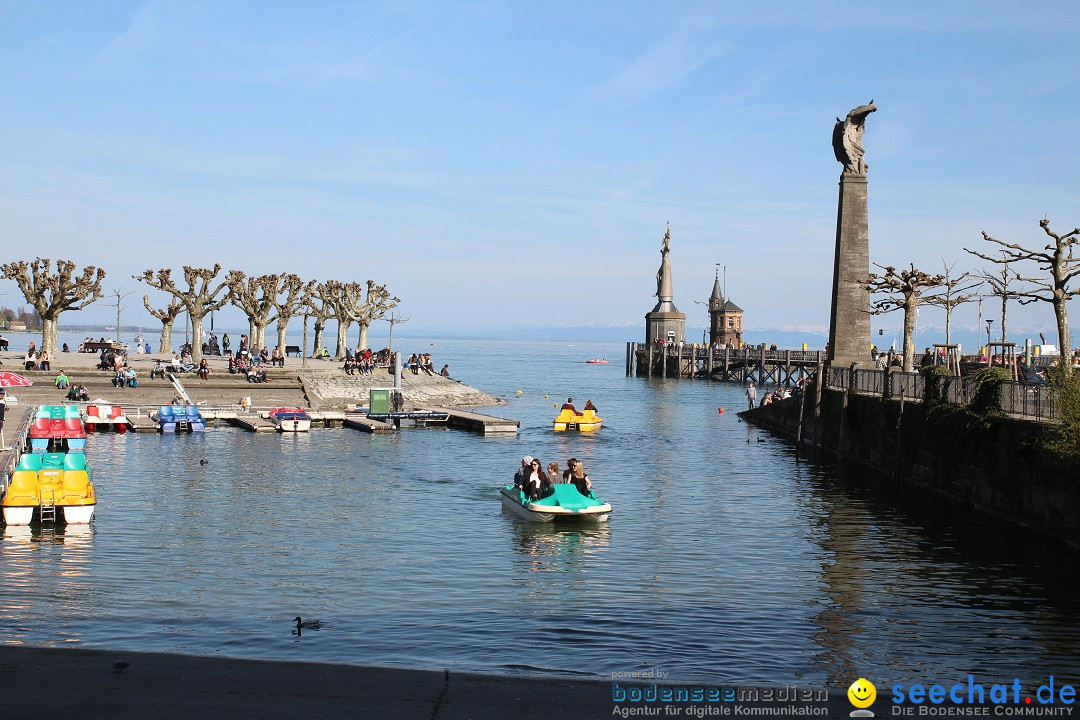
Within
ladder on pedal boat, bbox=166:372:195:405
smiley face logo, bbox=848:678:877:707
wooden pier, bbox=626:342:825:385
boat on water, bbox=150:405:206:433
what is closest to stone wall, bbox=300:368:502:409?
ladder on pedal boat, bbox=166:372:195:405

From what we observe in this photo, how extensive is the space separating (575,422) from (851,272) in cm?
1735

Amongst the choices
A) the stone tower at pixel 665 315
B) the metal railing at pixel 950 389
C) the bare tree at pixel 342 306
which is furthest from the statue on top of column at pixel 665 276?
the metal railing at pixel 950 389

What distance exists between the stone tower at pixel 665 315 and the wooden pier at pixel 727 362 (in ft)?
8.88

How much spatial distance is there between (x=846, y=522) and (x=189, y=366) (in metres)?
47.5

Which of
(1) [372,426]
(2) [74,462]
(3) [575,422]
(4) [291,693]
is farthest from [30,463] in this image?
(3) [575,422]

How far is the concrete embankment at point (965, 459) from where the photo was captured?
2272 cm

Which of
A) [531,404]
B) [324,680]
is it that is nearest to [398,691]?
[324,680]

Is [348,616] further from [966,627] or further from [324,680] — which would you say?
[966,627]

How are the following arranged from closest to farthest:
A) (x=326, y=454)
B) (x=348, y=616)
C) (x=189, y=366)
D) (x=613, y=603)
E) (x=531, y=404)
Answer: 1. (x=348, y=616)
2. (x=613, y=603)
3. (x=326, y=454)
4. (x=189, y=366)
5. (x=531, y=404)

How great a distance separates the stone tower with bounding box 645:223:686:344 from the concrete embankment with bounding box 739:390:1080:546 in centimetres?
8440

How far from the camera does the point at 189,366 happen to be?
2532 inches

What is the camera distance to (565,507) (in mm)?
25141

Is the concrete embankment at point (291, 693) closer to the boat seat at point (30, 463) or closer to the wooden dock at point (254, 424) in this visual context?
the boat seat at point (30, 463)

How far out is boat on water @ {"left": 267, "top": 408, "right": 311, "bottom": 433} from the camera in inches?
1937
